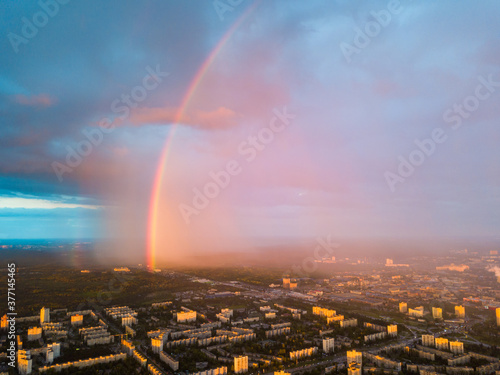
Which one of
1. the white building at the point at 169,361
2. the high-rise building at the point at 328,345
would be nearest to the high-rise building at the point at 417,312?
the high-rise building at the point at 328,345

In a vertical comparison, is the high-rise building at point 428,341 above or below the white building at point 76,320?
below

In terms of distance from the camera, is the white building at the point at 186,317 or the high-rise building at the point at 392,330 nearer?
the high-rise building at the point at 392,330

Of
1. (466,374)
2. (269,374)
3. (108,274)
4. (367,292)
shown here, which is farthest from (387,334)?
(108,274)

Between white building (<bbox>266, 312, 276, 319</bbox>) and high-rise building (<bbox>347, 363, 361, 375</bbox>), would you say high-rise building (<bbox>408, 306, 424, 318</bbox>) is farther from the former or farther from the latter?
high-rise building (<bbox>347, 363, 361, 375</bbox>)

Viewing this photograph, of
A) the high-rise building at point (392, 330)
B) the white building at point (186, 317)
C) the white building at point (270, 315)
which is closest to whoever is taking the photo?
the high-rise building at point (392, 330)

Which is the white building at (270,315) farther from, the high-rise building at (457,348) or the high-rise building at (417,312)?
the high-rise building at (457,348)

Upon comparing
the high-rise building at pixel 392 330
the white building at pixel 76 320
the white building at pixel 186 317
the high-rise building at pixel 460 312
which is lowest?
the high-rise building at pixel 460 312

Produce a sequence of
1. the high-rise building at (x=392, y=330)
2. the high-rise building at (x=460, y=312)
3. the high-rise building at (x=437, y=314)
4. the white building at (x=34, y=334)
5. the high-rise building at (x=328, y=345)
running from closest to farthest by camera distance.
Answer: the high-rise building at (x=328, y=345) → the white building at (x=34, y=334) → the high-rise building at (x=392, y=330) → the high-rise building at (x=437, y=314) → the high-rise building at (x=460, y=312)

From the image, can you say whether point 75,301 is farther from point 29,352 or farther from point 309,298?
point 309,298
